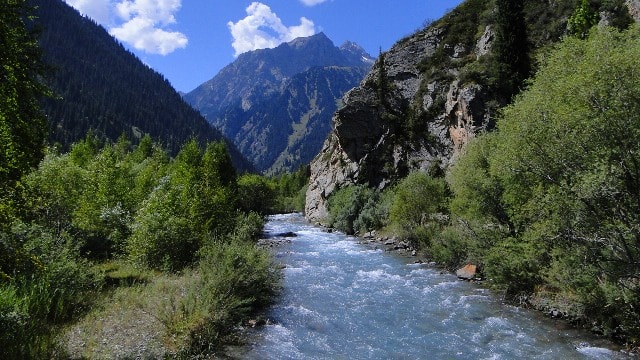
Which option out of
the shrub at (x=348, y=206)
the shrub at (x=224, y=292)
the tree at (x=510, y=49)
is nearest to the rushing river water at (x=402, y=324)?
the shrub at (x=224, y=292)

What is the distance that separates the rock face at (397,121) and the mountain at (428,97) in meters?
0.16

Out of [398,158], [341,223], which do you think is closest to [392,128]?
[398,158]

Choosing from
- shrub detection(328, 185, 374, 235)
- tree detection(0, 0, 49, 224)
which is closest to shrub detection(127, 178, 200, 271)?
tree detection(0, 0, 49, 224)

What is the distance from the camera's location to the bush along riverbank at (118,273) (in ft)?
40.6

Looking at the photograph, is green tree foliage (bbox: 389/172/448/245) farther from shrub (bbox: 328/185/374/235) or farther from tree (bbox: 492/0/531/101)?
tree (bbox: 492/0/531/101)

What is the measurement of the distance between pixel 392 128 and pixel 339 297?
5238 cm

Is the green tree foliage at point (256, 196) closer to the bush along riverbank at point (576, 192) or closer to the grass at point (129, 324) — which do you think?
the grass at point (129, 324)

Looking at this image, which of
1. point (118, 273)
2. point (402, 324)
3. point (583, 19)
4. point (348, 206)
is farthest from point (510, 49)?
point (118, 273)

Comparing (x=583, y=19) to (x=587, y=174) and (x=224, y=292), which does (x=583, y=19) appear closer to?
(x=587, y=174)

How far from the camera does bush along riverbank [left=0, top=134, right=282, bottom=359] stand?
40.6 ft

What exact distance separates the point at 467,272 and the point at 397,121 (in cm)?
4801

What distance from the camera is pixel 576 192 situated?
46.8 feet

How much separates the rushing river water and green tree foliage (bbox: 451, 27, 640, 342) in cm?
227

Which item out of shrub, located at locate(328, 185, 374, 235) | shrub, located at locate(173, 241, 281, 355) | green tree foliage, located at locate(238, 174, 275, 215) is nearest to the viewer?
shrub, located at locate(173, 241, 281, 355)
